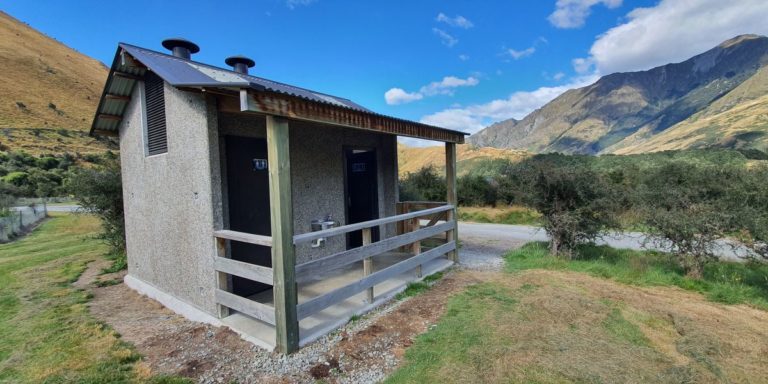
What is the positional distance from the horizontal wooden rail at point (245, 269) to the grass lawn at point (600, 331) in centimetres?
165

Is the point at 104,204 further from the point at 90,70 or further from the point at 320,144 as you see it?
the point at 90,70

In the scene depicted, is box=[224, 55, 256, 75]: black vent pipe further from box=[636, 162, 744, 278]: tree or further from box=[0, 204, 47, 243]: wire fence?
box=[0, 204, 47, 243]: wire fence

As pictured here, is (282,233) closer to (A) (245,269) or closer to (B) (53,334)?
(A) (245,269)

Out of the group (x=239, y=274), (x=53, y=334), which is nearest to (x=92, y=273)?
(x=53, y=334)

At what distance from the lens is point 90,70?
79.0 metres

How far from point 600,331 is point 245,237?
4111mm

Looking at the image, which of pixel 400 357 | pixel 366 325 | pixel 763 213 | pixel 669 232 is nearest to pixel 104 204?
pixel 366 325

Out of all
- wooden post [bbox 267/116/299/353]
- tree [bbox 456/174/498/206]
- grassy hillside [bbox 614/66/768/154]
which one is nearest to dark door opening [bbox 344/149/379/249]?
wooden post [bbox 267/116/299/353]

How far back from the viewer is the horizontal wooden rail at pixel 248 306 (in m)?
3.63

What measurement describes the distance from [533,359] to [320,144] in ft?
15.2

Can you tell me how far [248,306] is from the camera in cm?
383

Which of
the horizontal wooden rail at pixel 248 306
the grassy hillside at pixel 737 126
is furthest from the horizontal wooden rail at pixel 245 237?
the grassy hillside at pixel 737 126

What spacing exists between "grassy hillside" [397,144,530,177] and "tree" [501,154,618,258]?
27.5 meters

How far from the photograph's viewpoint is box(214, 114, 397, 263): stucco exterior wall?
18.4ft
